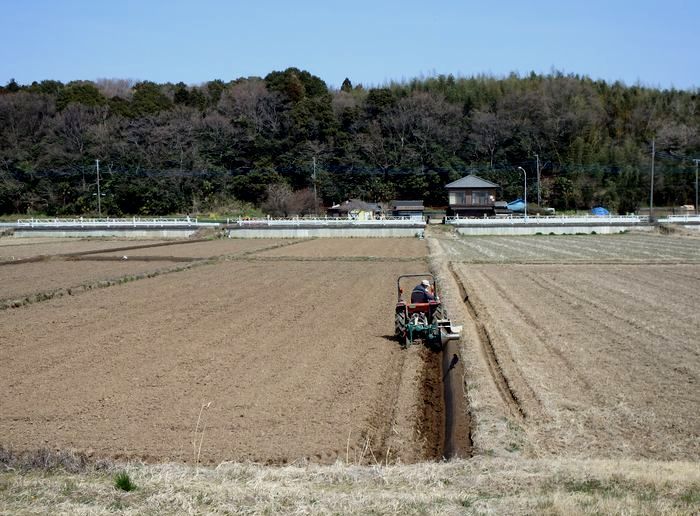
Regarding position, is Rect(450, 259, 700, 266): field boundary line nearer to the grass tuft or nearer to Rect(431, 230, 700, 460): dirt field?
Rect(431, 230, 700, 460): dirt field

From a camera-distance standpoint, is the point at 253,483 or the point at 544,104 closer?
the point at 253,483

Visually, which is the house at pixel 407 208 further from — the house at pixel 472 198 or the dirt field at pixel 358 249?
the dirt field at pixel 358 249

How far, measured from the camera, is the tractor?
11.4 metres

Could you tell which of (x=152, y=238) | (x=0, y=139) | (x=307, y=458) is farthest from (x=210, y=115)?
(x=307, y=458)

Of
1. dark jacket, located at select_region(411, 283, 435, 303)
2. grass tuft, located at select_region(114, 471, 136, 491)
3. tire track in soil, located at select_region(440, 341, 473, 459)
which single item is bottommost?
tire track in soil, located at select_region(440, 341, 473, 459)

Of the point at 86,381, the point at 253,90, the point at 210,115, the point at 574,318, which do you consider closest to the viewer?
the point at 86,381

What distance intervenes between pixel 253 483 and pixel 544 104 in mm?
75797

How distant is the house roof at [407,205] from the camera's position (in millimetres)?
64675

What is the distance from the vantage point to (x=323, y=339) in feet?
40.1

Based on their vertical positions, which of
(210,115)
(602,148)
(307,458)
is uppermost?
(210,115)

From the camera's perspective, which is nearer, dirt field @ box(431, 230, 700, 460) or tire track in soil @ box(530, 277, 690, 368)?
dirt field @ box(431, 230, 700, 460)

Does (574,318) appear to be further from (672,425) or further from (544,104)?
(544,104)

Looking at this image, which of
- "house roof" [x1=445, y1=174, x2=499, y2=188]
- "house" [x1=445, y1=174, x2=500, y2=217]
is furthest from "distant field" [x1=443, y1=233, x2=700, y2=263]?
"house roof" [x1=445, y1=174, x2=499, y2=188]

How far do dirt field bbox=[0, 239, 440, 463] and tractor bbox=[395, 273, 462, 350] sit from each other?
0.32m
